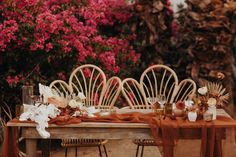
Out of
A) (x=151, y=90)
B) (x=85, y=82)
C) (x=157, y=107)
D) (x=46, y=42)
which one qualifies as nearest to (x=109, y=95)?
(x=85, y=82)

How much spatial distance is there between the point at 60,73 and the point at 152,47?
5.76 ft

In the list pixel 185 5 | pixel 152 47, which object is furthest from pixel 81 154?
pixel 185 5

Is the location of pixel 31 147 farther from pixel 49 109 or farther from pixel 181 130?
pixel 181 130

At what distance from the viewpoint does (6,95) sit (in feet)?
17.0


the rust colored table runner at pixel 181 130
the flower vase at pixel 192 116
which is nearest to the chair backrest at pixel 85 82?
the rust colored table runner at pixel 181 130

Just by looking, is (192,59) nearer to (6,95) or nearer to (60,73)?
(60,73)

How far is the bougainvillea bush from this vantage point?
4.86 metres

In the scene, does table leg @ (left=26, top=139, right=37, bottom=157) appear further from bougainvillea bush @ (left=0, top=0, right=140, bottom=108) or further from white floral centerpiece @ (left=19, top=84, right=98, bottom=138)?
bougainvillea bush @ (left=0, top=0, right=140, bottom=108)

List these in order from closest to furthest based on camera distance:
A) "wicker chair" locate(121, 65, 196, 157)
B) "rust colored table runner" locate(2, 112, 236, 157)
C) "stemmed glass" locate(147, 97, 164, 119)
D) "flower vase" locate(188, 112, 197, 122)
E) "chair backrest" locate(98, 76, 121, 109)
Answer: "rust colored table runner" locate(2, 112, 236, 157), "flower vase" locate(188, 112, 197, 122), "stemmed glass" locate(147, 97, 164, 119), "wicker chair" locate(121, 65, 196, 157), "chair backrest" locate(98, 76, 121, 109)

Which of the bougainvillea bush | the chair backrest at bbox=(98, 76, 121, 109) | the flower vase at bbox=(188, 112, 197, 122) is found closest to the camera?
the flower vase at bbox=(188, 112, 197, 122)

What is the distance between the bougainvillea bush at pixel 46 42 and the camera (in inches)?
191

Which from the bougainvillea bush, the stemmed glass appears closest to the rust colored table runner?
the stemmed glass

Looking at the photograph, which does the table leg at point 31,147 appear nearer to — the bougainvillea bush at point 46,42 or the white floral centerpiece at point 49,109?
the white floral centerpiece at point 49,109

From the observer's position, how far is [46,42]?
5039mm
